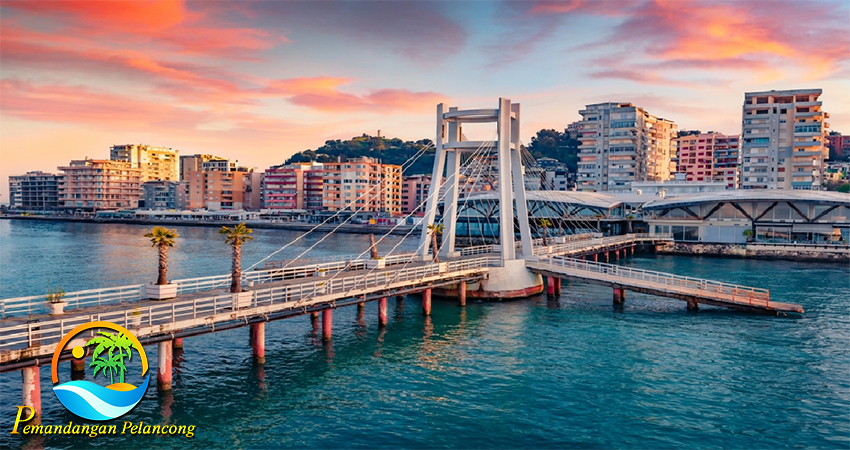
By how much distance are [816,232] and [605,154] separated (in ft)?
279

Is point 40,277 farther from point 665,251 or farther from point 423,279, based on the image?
point 665,251

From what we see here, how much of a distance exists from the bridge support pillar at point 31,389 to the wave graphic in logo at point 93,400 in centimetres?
140

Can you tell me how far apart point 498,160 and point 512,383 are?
1118 inches

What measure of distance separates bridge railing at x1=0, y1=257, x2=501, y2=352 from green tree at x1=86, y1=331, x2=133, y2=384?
32.4 inches

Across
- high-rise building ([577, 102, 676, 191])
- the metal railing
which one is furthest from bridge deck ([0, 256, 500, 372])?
high-rise building ([577, 102, 676, 191])

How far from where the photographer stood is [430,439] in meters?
26.0

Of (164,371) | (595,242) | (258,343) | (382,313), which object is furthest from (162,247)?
(595,242)

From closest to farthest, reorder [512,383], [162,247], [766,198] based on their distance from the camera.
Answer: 1. [512,383]
2. [162,247]
3. [766,198]

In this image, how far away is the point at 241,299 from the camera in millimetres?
33906

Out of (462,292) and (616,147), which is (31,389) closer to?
(462,292)

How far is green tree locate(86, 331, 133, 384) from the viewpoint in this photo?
26.6 m

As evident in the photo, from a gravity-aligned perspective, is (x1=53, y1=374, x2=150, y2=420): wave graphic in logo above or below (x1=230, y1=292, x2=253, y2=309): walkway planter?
below

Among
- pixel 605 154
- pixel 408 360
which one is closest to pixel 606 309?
pixel 408 360

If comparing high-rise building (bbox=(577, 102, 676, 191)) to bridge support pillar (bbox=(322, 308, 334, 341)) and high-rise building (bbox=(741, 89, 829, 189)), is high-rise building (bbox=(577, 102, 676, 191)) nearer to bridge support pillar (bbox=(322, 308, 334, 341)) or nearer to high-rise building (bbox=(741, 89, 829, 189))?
high-rise building (bbox=(741, 89, 829, 189))
